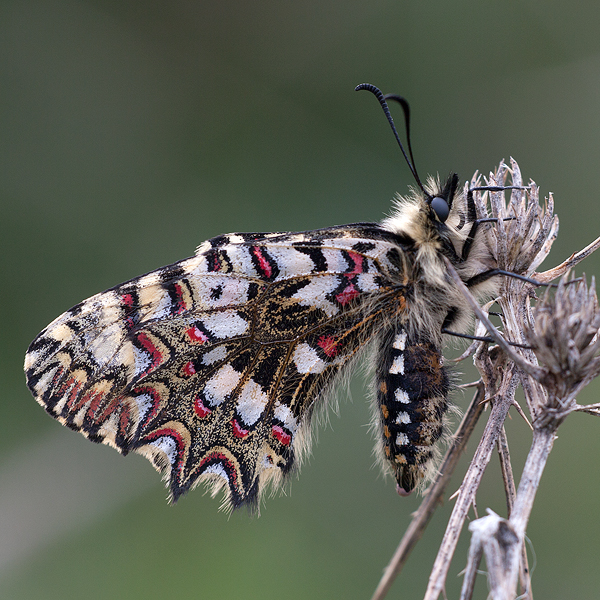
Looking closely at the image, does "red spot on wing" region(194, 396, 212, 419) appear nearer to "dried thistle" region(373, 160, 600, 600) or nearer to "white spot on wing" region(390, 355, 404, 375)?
"white spot on wing" region(390, 355, 404, 375)

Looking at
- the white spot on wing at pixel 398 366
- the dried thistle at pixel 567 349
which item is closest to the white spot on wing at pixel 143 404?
the white spot on wing at pixel 398 366

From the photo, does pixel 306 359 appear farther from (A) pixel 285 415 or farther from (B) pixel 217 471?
(B) pixel 217 471

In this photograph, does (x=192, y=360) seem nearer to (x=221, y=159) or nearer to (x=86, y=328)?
(x=86, y=328)

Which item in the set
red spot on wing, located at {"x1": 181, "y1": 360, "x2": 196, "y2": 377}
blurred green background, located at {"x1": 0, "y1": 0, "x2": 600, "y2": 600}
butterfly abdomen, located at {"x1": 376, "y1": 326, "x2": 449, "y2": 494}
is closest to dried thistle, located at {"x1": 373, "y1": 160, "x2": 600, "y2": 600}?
butterfly abdomen, located at {"x1": 376, "y1": 326, "x2": 449, "y2": 494}

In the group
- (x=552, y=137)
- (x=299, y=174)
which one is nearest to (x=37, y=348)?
(x=299, y=174)

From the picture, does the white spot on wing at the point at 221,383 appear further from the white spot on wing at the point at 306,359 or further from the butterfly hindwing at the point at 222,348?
the white spot on wing at the point at 306,359

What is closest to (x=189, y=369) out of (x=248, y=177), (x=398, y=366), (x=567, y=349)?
(x=398, y=366)
